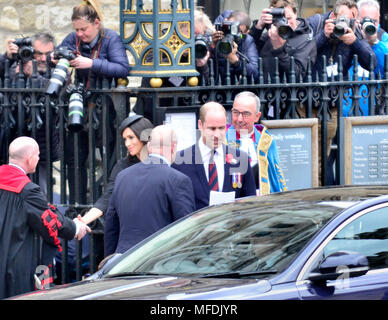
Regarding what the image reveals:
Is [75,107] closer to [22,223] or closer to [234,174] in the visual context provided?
[22,223]

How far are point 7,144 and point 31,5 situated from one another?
5004 mm

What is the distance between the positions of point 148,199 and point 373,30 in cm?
382

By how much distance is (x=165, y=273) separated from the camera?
618 centimetres

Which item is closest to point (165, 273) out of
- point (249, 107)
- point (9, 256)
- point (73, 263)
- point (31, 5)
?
point (9, 256)

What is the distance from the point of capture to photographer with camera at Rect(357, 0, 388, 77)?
34.3 ft

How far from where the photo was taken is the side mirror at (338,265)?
5.59 metres

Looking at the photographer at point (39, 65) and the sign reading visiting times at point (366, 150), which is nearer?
the photographer at point (39, 65)

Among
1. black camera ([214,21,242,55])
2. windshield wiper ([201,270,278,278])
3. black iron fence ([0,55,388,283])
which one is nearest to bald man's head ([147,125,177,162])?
black iron fence ([0,55,388,283])

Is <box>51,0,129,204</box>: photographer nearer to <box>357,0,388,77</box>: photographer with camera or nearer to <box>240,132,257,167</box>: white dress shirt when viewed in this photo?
<box>240,132,257,167</box>: white dress shirt

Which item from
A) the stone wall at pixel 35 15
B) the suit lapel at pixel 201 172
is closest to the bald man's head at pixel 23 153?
the suit lapel at pixel 201 172

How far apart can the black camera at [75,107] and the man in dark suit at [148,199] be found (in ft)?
3.94

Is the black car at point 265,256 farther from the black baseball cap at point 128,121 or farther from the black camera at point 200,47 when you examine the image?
the black camera at point 200,47

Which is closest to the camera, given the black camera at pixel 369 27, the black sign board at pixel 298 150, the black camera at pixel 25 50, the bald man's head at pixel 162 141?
the bald man's head at pixel 162 141
